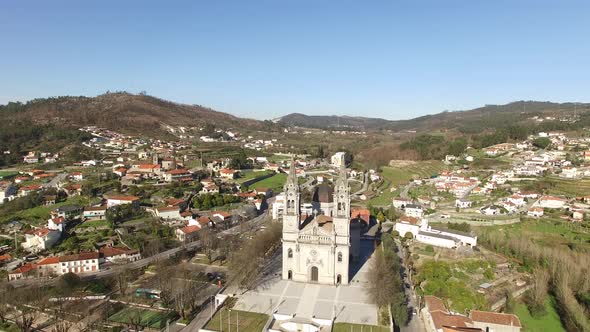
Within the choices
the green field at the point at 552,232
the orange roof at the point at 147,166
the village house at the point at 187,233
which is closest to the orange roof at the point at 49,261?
the village house at the point at 187,233

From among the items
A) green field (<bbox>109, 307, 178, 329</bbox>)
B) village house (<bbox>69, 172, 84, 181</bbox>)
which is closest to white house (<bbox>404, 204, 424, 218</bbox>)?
green field (<bbox>109, 307, 178, 329</bbox>)

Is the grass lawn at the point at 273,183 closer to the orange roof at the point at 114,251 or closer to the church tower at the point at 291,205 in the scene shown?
the orange roof at the point at 114,251

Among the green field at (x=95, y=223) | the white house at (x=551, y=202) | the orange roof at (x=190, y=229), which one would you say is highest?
the white house at (x=551, y=202)

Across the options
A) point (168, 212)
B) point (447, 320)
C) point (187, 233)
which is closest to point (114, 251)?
point (187, 233)

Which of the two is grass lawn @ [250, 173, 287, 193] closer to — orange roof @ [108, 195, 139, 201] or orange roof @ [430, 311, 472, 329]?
orange roof @ [108, 195, 139, 201]

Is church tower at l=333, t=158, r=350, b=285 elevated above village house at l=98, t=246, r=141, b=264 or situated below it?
above

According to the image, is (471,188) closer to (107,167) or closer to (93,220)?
(93,220)
